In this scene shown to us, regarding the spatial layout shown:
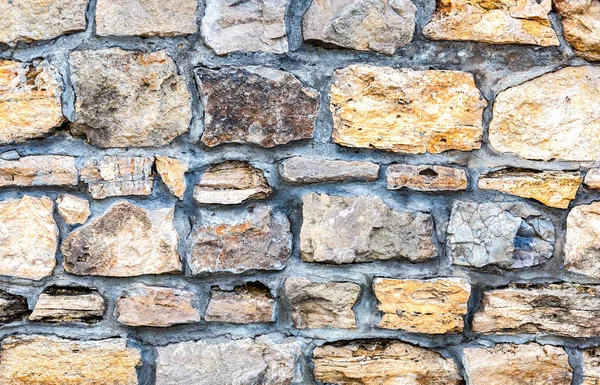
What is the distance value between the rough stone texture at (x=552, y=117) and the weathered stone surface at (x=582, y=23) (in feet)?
0.21

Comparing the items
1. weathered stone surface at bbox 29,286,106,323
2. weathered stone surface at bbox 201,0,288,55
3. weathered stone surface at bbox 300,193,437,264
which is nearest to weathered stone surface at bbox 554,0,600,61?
weathered stone surface at bbox 300,193,437,264

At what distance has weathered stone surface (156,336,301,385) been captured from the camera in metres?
1.50

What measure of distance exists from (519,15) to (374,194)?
0.57 metres

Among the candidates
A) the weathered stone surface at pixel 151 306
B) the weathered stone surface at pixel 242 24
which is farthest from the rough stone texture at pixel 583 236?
the weathered stone surface at pixel 151 306

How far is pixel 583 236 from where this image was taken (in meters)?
1.51

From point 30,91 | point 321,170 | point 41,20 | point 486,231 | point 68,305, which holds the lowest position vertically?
point 68,305

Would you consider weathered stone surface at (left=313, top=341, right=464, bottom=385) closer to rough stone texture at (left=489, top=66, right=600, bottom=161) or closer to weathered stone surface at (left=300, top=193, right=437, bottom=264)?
weathered stone surface at (left=300, top=193, right=437, bottom=264)

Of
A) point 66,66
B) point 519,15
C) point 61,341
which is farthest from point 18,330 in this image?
point 519,15

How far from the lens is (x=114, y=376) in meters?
1.49

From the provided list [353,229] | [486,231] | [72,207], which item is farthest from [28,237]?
[486,231]

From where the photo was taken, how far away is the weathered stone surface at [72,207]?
1453 mm

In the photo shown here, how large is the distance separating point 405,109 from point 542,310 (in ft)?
2.08

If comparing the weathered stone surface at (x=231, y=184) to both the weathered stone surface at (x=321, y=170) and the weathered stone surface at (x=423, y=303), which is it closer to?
the weathered stone surface at (x=321, y=170)

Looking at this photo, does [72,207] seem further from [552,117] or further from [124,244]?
[552,117]
